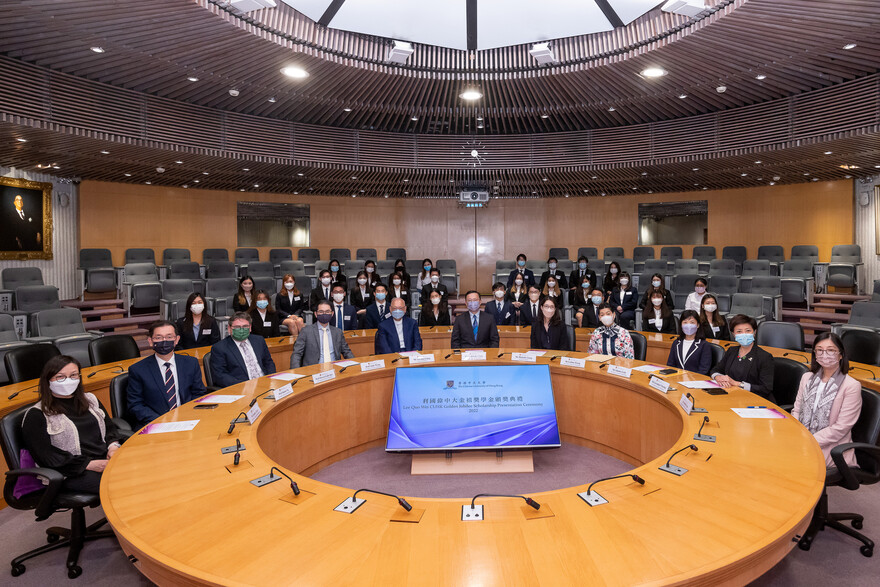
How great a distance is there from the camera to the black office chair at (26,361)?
4.34 metres

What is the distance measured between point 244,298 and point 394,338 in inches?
96.7

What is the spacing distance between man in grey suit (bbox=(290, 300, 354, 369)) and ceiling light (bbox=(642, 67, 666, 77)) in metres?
4.96

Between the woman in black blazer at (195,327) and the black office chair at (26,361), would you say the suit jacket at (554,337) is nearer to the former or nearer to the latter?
the woman in black blazer at (195,327)

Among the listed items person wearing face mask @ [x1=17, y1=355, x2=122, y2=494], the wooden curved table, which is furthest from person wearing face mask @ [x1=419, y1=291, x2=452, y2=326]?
person wearing face mask @ [x1=17, y1=355, x2=122, y2=494]

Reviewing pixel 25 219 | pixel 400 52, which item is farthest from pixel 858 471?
pixel 25 219

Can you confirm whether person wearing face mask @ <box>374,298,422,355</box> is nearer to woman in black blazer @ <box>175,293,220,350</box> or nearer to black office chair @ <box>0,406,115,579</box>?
woman in black blazer @ <box>175,293,220,350</box>

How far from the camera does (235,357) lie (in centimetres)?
450

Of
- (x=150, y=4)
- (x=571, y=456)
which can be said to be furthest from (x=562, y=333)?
(x=150, y=4)

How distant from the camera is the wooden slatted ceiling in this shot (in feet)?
16.0

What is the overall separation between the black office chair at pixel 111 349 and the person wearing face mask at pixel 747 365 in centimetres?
540

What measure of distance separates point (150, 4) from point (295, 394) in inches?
147

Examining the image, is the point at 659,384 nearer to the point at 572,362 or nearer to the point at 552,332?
the point at 572,362

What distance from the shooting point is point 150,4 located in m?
4.55

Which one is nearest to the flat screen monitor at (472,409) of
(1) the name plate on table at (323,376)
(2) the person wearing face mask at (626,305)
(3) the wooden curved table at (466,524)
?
(1) the name plate on table at (323,376)
